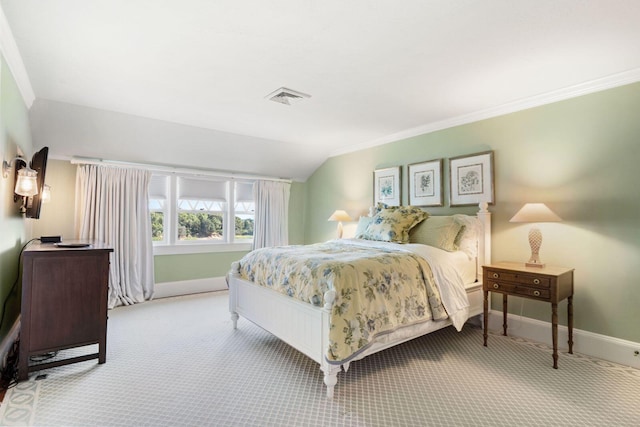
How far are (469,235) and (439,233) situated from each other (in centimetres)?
35

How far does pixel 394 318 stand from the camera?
93.0 inches

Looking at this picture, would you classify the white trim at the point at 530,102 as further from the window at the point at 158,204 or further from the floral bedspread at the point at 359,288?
the window at the point at 158,204

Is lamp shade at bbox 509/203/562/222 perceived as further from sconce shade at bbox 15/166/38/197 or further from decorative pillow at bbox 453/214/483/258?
sconce shade at bbox 15/166/38/197

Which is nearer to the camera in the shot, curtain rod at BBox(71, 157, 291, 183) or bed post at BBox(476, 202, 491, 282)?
bed post at BBox(476, 202, 491, 282)

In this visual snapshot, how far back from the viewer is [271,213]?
5668 mm

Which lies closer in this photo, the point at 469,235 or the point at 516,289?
the point at 516,289

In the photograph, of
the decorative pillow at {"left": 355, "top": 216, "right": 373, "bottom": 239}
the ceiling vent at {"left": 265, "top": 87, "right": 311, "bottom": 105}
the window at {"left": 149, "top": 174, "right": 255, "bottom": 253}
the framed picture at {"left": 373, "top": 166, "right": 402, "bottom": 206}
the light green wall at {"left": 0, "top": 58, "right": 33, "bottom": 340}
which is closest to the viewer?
the light green wall at {"left": 0, "top": 58, "right": 33, "bottom": 340}

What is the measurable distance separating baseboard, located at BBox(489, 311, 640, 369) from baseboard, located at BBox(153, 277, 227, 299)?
3.92m

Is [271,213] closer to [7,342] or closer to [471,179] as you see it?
[471,179]

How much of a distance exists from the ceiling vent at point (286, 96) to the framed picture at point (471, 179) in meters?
1.94

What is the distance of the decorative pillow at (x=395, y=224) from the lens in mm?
3413

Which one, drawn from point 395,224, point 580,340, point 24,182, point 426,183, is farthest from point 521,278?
point 24,182

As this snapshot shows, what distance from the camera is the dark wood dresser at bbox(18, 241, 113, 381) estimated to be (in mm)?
2269

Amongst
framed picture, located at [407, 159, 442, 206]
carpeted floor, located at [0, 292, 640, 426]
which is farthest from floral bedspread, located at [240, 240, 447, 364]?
framed picture, located at [407, 159, 442, 206]
